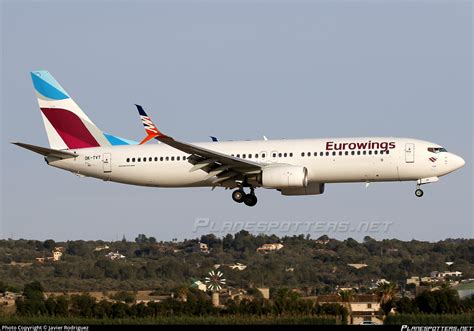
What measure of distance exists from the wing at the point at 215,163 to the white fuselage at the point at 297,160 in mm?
715

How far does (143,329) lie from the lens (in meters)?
42.2

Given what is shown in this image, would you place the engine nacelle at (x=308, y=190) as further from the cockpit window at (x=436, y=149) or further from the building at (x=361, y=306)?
the building at (x=361, y=306)

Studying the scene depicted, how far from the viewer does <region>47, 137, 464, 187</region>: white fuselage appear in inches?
2308

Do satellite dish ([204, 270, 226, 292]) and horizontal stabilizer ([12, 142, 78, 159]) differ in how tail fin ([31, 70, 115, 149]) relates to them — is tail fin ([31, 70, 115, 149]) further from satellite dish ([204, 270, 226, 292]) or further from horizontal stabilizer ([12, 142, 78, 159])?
satellite dish ([204, 270, 226, 292])

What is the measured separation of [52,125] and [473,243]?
52044mm

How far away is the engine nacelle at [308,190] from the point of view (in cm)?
6144

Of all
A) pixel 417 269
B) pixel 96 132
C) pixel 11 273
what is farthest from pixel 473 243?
pixel 96 132

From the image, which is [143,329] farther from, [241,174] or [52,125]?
[52,125]

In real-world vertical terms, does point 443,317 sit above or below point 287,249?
below

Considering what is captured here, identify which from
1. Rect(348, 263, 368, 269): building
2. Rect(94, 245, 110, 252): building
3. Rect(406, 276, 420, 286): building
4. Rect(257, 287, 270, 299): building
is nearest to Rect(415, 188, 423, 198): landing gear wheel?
Rect(257, 287, 270, 299): building

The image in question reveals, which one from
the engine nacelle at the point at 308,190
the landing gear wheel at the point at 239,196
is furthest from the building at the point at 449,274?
the landing gear wheel at the point at 239,196

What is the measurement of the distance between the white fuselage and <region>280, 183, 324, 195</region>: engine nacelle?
49.8 inches

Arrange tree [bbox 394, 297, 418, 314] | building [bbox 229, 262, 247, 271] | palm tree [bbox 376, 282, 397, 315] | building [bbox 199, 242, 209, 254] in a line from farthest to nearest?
1. building [bbox 199, 242, 209, 254]
2. building [bbox 229, 262, 247, 271]
3. palm tree [bbox 376, 282, 397, 315]
4. tree [bbox 394, 297, 418, 314]

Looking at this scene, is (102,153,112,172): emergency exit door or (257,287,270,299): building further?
(257,287,270,299): building
